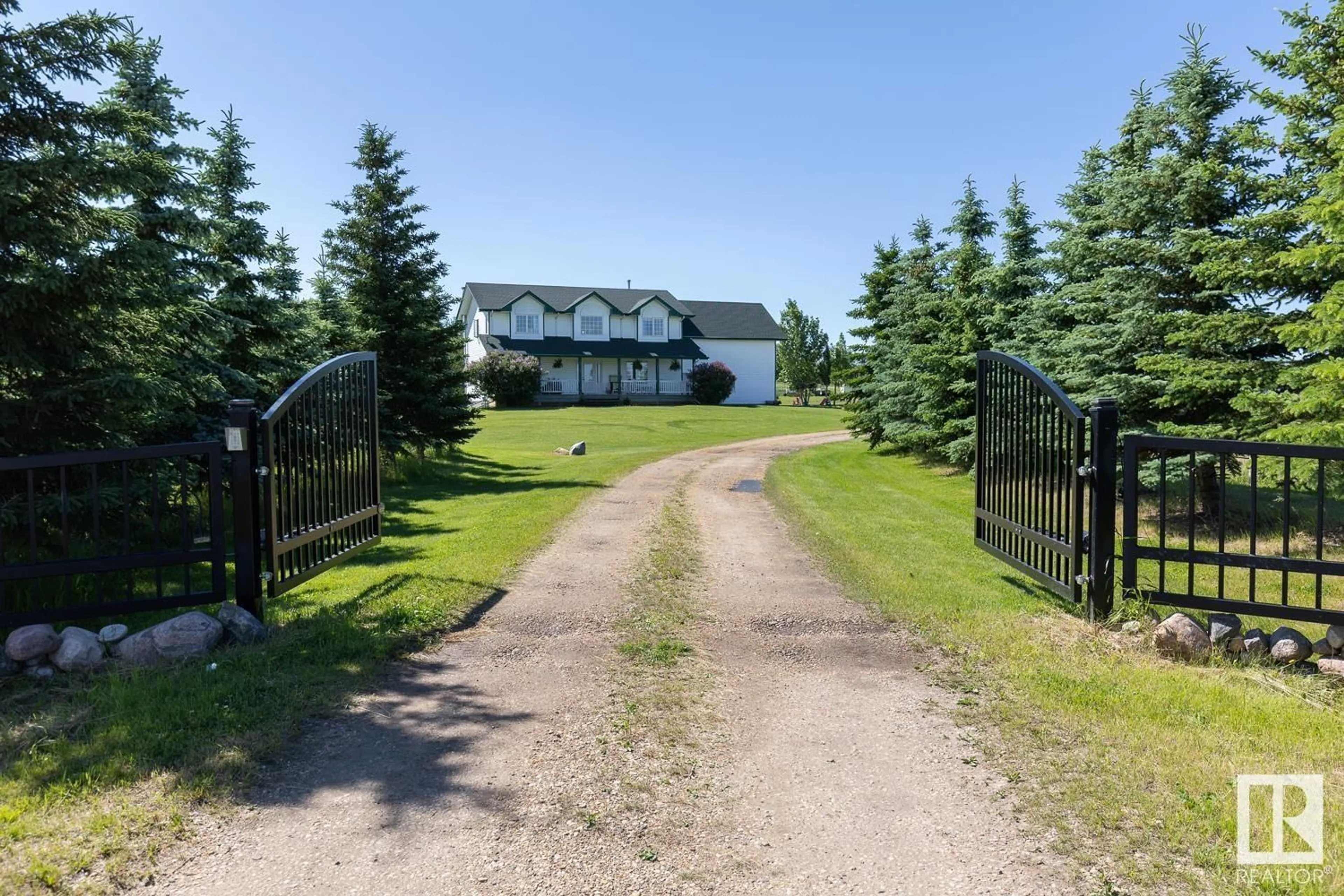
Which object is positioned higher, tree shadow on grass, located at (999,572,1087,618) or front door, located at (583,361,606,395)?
front door, located at (583,361,606,395)

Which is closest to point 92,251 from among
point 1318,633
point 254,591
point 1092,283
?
point 254,591

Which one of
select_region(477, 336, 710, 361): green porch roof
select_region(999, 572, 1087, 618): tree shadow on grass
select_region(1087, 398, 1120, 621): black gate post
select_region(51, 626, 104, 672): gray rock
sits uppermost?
select_region(477, 336, 710, 361): green porch roof

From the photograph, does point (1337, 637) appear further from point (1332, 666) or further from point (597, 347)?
point (597, 347)

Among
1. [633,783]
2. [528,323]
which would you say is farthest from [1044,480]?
[528,323]

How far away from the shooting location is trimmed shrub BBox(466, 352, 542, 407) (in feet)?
154

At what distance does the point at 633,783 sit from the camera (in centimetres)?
407

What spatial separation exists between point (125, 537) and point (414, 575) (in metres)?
2.82

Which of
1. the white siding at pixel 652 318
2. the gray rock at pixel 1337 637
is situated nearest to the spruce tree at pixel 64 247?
the gray rock at pixel 1337 637

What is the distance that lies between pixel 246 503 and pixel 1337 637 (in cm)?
803

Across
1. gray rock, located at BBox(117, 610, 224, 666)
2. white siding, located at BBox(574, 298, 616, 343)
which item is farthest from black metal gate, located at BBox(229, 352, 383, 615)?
white siding, located at BBox(574, 298, 616, 343)

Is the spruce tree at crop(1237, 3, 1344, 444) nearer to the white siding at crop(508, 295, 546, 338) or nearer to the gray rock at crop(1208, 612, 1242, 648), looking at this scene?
the gray rock at crop(1208, 612, 1242, 648)

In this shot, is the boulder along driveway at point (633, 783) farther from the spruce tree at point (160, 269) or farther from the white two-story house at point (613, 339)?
the white two-story house at point (613, 339)

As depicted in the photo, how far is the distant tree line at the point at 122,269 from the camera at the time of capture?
7148mm

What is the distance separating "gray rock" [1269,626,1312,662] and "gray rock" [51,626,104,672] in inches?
321
